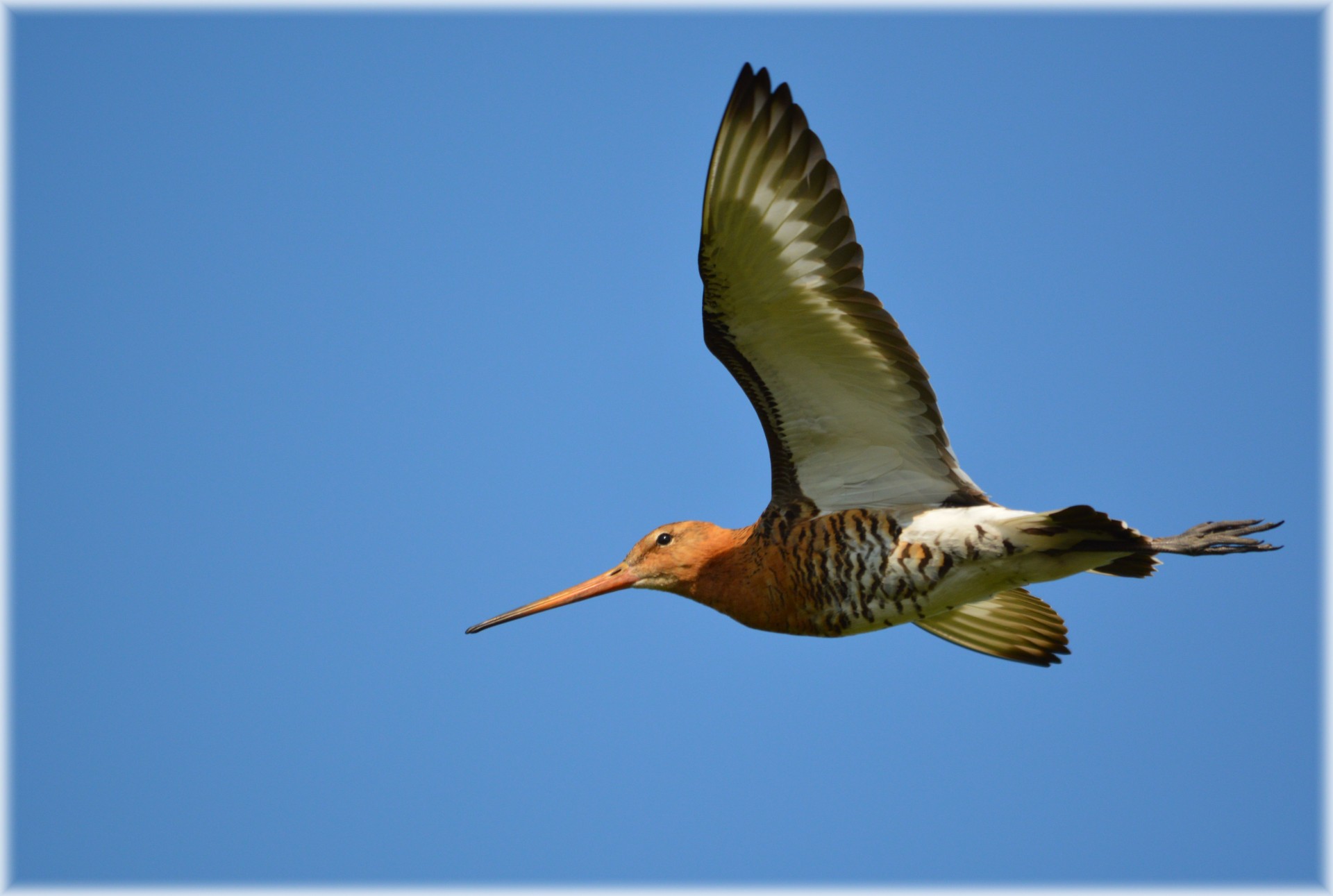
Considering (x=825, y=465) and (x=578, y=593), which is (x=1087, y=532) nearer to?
(x=825, y=465)

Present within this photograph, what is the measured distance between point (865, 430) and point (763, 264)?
4.21 ft

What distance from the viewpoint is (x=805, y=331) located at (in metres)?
6.71

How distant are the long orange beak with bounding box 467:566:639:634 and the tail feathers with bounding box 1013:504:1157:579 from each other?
8.54 ft

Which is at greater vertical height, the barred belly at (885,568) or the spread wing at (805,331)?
the spread wing at (805,331)

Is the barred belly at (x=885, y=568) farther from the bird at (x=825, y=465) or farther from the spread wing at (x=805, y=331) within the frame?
the spread wing at (x=805, y=331)

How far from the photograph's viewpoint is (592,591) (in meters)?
7.87

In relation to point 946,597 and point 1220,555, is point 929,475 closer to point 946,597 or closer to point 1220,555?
point 946,597

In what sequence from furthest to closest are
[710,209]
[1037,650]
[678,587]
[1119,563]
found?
[1037,650] < [678,587] < [1119,563] < [710,209]

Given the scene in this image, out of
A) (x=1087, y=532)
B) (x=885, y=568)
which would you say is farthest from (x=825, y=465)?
(x=1087, y=532)

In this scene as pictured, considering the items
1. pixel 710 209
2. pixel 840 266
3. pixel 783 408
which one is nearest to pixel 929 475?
pixel 783 408

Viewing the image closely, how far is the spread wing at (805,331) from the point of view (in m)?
6.37

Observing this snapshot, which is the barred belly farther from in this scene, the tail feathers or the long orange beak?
the long orange beak

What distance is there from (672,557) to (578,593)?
2.58 ft

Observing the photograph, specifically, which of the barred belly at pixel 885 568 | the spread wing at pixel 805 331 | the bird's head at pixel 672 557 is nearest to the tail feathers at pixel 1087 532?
the barred belly at pixel 885 568
